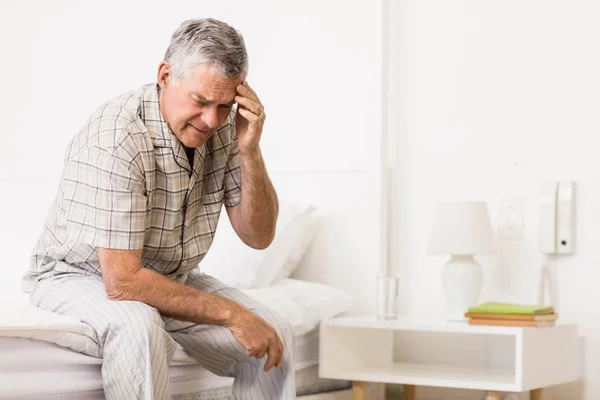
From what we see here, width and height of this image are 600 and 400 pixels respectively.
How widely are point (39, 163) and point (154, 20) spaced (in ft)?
2.46

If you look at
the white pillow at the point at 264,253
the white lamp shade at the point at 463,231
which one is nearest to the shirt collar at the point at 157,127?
the white pillow at the point at 264,253

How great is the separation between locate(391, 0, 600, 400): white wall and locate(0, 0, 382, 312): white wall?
126mm

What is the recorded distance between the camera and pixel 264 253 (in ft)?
9.50

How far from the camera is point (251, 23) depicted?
3361mm

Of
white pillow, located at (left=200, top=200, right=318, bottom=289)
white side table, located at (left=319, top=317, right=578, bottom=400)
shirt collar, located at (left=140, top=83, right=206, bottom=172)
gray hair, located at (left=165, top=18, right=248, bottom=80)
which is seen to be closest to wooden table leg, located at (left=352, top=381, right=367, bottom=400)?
white side table, located at (left=319, top=317, right=578, bottom=400)

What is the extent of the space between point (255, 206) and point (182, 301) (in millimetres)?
352

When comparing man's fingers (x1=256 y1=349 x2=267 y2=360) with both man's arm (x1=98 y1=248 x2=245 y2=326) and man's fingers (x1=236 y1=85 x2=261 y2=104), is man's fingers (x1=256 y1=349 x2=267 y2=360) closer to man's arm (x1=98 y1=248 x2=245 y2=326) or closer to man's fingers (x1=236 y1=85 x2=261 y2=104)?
man's arm (x1=98 y1=248 x2=245 y2=326)

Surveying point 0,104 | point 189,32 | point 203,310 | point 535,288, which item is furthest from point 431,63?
point 0,104

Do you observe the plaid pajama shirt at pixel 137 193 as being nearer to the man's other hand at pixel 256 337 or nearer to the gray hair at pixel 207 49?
the gray hair at pixel 207 49

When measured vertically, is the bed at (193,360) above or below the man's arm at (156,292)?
below

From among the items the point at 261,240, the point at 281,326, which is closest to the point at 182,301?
the point at 281,326

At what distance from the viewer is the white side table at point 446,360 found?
8.17ft

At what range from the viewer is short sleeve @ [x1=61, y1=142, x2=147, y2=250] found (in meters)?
1.80

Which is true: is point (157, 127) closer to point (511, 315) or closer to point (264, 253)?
point (264, 253)
